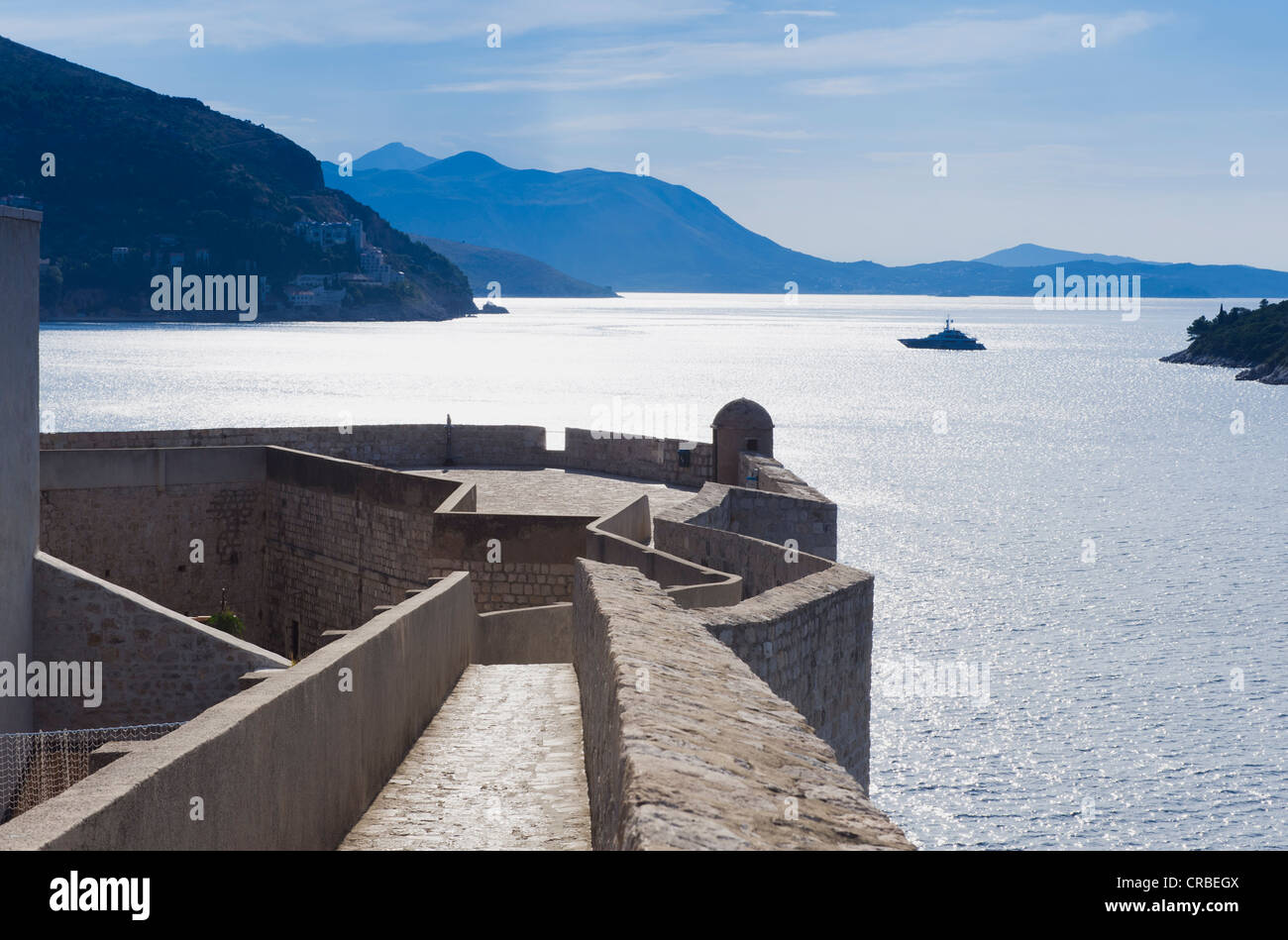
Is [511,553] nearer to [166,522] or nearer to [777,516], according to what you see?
[777,516]

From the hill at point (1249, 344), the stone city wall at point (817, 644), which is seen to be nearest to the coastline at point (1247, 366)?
the hill at point (1249, 344)

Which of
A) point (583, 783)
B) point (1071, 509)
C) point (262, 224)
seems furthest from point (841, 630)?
point (262, 224)

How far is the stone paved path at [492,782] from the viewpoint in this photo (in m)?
7.34

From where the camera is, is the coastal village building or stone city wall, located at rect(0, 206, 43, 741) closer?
the coastal village building

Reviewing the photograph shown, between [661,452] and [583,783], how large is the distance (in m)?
19.9

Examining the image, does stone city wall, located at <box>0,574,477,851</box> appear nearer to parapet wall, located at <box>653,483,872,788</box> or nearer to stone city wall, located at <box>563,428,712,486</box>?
parapet wall, located at <box>653,483,872,788</box>

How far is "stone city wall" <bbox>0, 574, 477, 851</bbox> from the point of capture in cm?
469

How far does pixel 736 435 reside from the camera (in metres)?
26.7

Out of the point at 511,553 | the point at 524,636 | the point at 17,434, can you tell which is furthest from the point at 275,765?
the point at 511,553

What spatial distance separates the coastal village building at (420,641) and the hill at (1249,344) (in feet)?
405

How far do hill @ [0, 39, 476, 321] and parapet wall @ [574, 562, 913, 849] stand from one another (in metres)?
155

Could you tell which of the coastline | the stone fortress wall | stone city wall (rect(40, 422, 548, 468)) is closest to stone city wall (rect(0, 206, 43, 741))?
the stone fortress wall

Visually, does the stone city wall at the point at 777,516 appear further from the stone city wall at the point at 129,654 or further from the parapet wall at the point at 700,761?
the parapet wall at the point at 700,761

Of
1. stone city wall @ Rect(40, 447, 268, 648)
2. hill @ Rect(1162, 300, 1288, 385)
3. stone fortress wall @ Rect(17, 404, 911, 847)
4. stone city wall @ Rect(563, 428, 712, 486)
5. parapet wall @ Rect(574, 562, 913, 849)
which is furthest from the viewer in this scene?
hill @ Rect(1162, 300, 1288, 385)
